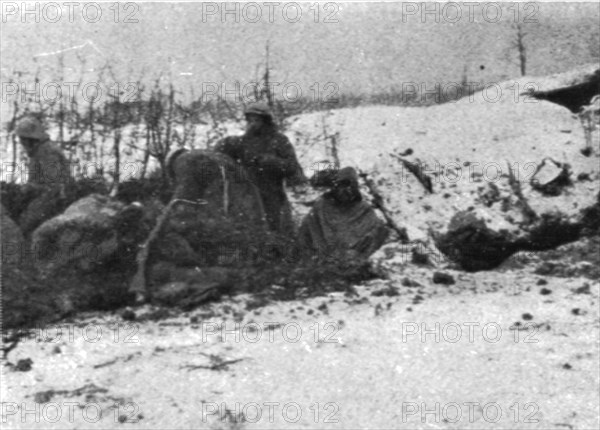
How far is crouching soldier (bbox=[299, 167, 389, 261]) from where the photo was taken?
7109 millimetres

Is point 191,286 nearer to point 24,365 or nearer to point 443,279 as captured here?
point 24,365

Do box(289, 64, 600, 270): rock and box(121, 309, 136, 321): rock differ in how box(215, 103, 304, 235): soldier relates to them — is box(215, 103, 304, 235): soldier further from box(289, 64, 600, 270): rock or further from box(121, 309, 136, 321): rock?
box(121, 309, 136, 321): rock

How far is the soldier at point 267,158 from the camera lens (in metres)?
7.28

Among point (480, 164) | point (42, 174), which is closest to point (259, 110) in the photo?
point (42, 174)

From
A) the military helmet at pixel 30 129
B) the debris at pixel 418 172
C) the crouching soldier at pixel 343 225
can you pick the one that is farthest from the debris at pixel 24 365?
the debris at pixel 418 172

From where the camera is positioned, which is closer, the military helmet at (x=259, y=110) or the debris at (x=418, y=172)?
Answer: the military helmet at (x=259, y=110)

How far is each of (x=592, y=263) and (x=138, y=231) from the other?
4.16 m

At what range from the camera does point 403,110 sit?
469 inches

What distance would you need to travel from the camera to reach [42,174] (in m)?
7.30

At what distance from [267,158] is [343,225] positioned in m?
0.98

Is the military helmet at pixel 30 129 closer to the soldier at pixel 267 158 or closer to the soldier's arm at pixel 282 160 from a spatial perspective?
the soldier at pixel 267 158

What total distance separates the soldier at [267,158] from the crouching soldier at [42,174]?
156 cm

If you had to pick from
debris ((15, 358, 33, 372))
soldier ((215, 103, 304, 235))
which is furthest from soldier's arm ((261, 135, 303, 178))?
debris ((15, 358, 33, 372))

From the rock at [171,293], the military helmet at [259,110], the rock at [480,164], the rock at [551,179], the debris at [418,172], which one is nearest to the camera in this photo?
the rock at [171,293]
